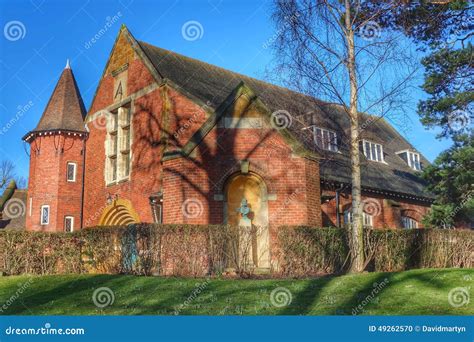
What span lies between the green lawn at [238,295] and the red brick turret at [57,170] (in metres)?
12.1

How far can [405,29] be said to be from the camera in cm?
1562

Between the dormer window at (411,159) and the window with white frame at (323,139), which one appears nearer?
the window with white frame at (323,139)

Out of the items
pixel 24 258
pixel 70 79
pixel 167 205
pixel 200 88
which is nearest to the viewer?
pixel 24 258

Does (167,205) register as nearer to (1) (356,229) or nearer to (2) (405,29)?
(1) (356,229)

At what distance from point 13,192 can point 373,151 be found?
32995 mm

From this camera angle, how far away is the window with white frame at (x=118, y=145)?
2314 cm

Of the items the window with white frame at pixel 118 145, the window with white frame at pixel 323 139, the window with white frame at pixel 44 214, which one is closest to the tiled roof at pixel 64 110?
the window with white frame at pixel 118 145

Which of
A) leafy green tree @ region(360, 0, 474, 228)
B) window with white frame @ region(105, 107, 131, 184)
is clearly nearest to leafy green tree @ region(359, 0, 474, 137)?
leafy green tree @ region(360, 0, 474, 228)

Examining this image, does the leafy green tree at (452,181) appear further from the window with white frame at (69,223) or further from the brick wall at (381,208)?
the window with white frame at (69,223)

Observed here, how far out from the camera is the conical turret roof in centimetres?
2642

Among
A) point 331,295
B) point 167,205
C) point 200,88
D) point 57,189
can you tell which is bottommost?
point 331,295

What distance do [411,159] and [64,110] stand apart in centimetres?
2195

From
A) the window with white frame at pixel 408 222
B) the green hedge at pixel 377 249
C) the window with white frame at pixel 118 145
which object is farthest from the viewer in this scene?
the window with white frame at pixel 408 222

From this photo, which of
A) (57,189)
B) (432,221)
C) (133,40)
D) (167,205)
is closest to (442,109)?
(432,221)
